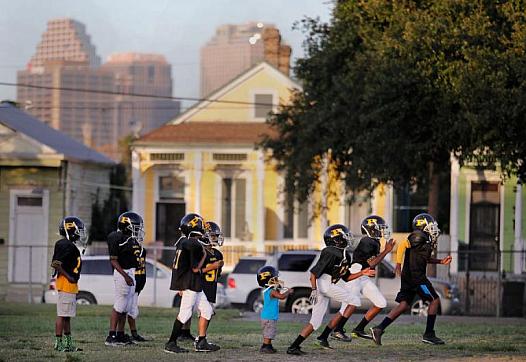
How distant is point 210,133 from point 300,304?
16.3m

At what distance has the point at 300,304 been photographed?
91.7ft

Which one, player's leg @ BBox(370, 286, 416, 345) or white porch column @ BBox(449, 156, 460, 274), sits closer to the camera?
player's leg @ BBox(370, 286, 416, 345)

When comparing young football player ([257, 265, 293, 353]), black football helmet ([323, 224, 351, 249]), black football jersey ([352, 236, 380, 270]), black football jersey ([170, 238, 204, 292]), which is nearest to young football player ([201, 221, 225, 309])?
black football jersey ([170, 238, 204, 292])

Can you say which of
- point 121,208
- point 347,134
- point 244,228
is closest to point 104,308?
point 347,134

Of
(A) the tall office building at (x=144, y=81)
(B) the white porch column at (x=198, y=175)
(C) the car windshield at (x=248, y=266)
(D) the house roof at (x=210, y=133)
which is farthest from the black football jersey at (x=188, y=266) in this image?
(A) the tall office building at (x=144, y=81)

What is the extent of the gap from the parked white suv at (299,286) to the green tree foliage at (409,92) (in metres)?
3.01

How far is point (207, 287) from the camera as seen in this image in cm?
1582

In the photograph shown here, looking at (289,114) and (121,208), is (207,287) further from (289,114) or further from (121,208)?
(121,208)

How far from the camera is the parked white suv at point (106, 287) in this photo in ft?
98.8

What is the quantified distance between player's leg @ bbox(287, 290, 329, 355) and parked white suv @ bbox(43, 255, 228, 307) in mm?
14969

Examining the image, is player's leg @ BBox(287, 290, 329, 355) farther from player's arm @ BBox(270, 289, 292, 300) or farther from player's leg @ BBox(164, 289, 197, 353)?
player's leg @ BBox(164, 289, 197, 353)

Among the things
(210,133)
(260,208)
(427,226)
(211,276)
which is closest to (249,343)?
(211,276)

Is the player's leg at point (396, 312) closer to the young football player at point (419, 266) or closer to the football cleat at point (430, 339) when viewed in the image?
the young football player at point (419, 266)

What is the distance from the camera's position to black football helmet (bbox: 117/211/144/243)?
1605 cm
